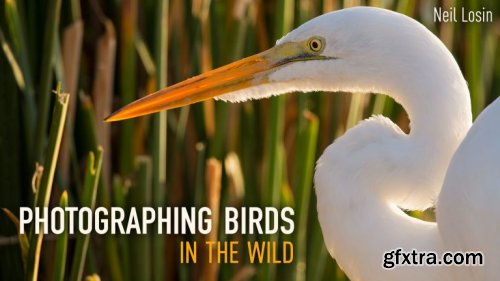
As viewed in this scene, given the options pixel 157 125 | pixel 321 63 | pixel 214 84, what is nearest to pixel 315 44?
pixel 321 63

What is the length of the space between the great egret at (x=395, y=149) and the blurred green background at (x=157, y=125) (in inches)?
9.3

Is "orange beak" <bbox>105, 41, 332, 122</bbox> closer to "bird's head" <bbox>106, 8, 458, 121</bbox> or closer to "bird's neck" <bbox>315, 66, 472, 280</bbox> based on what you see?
"bird's head" <bbox>106, 8, 458, 121</bbox>

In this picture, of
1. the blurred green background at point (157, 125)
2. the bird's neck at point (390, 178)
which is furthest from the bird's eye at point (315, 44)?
the blurred green background at point (157, 125)

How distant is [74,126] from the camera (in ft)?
6.51

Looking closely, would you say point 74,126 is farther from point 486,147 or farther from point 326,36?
point 486,147

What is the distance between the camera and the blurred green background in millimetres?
1811

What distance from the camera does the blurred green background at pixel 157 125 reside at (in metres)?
1.81

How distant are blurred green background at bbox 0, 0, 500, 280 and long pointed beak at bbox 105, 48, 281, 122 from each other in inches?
8.1

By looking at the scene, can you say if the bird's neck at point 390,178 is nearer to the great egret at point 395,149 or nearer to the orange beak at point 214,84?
the great egret at point 395,149

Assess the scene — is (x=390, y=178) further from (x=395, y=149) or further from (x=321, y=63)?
(x=321, y=63)

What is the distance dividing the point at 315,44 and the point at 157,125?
17.4 inches

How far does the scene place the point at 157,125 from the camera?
1.84 metres

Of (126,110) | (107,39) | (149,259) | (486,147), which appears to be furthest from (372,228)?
(107,39)

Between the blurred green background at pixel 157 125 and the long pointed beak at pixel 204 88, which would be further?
the blurred green background at pixel 157 125
